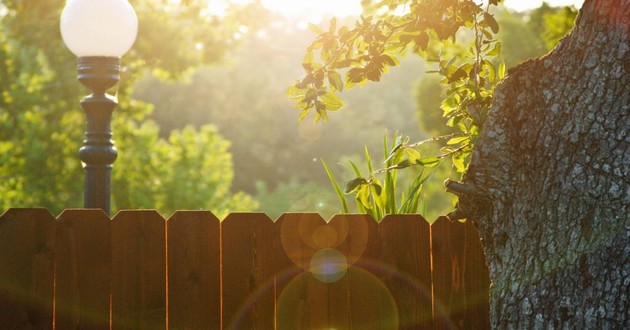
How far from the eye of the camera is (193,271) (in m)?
3.73

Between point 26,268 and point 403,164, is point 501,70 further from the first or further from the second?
point 26,268

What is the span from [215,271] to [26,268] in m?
0.80

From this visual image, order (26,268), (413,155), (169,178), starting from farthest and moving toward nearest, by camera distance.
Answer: (169,178), (413,155), (26,268)

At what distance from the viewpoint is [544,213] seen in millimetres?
2920

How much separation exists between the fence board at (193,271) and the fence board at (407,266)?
0.78 metres

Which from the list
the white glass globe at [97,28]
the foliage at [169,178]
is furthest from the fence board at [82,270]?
the foliage at [169,178]

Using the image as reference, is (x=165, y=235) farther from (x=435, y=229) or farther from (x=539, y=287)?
(x=539, y=287)

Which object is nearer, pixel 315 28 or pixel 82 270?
pixel 315 28

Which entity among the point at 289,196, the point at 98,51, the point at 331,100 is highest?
the point at 289,196

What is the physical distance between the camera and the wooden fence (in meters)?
3.61

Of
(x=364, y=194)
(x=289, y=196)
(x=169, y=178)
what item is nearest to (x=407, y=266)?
(x=364, y=194)

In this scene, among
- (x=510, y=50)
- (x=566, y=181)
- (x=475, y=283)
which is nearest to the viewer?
(x=566, y=181)

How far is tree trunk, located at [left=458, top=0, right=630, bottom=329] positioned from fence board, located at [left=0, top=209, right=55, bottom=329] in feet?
6.07

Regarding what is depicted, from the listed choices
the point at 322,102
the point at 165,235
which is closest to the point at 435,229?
the point at 322,102
